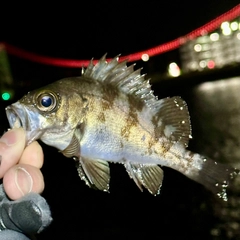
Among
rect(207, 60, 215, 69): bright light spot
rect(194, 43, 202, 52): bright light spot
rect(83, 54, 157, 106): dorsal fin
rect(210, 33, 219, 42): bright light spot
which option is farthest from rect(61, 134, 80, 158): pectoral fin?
rect(210, 33, 219, 42): bright light spot

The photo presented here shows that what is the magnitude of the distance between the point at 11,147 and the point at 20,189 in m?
0.20

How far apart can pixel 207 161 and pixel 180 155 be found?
168mm

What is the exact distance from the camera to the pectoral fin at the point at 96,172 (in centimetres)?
221

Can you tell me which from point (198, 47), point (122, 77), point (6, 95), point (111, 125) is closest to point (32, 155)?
point (111, 125)

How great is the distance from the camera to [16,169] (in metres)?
2.19

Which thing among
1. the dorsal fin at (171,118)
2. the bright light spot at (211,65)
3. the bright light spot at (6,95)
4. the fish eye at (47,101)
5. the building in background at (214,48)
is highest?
the building in background at (214,48)

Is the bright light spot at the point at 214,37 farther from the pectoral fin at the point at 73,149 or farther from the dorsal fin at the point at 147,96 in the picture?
the pectoral fin at the point at 73,149

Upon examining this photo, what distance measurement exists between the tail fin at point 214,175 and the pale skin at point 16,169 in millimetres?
861

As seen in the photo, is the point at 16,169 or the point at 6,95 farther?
the point at 6,95

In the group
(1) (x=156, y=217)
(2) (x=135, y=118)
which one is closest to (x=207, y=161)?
(2) (x=135, y=118)

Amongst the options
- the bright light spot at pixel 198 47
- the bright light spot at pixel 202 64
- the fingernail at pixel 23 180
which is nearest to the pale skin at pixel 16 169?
the fingernail at pixel 23 180

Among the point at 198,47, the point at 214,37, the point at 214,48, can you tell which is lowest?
the point at 198,47

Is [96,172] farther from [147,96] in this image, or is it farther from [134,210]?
[134,210]

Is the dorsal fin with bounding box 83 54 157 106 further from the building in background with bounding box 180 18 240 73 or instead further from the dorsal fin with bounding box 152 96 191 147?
the building in background with bounding box 180 18 240 73
